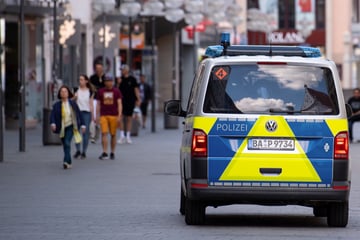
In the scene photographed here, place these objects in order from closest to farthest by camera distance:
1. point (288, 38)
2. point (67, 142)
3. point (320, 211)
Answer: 1. point (320, 211)
2. point (67, 142)
3. point (288, 38)

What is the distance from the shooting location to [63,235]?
13.3m

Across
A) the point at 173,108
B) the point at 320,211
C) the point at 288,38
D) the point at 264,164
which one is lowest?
the point at 320,211

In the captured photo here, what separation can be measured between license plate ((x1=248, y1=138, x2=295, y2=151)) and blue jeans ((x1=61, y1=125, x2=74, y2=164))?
10.7 metres

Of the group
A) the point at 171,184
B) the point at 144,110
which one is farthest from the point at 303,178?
the point at 144,110

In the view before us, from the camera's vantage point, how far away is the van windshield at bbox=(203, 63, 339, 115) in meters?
13.9

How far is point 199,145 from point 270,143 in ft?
2.33

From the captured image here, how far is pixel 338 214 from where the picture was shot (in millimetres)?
14281

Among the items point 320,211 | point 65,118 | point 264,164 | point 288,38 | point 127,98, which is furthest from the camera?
point 288,38

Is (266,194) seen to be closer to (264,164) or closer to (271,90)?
(264,164)

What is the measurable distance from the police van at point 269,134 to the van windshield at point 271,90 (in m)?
0.01

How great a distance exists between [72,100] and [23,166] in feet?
4.92

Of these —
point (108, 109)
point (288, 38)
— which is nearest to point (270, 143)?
point (108, 109)

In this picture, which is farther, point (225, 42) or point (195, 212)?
point (225, 42)

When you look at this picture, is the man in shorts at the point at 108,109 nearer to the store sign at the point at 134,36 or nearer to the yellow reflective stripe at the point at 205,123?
the yellow reflective stripe at the point at 205,123
